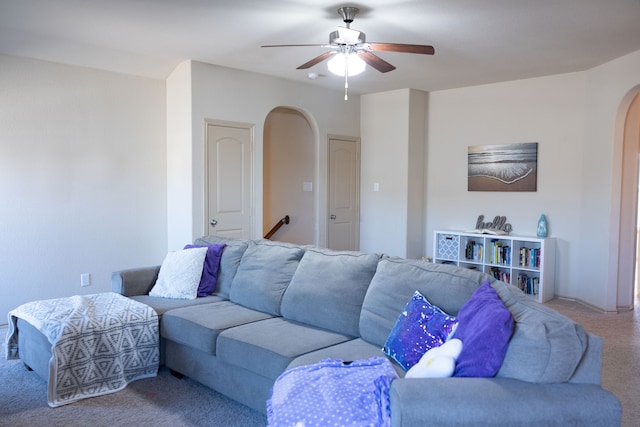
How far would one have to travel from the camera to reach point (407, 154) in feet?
20.7

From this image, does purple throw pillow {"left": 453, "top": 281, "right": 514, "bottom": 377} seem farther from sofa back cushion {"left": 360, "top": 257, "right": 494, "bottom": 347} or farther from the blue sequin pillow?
sofa back cushion {"left": 360, "top": 257, "right": 494, "bottom": 347}

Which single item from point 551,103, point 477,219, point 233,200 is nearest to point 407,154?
point 477,219

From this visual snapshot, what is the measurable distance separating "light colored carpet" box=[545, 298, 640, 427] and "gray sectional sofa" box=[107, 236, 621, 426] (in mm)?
1334

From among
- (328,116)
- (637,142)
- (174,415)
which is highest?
(328,116)

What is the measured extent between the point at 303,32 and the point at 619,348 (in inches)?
141

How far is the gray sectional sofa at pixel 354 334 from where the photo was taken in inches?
65.0

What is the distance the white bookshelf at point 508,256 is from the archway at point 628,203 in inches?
26.6

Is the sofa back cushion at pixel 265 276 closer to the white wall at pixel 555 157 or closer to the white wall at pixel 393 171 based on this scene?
the white wall at pixel 393 171

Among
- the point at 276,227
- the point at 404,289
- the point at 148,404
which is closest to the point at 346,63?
the point at 404,289

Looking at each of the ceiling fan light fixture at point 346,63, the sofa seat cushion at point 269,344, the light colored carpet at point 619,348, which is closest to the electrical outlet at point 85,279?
the sofa seat cushion at point 269,344

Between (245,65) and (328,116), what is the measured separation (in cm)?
150

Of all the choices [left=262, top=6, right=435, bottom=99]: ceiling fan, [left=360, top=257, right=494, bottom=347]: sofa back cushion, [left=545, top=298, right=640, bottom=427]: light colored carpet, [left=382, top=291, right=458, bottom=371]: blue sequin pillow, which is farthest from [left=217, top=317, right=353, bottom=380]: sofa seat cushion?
[left=262, top=6, right=435, bottom=99]: ceiling fan

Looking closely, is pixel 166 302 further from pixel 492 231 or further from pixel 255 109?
pixel 492 231

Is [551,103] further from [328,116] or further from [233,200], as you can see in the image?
[233,200]
